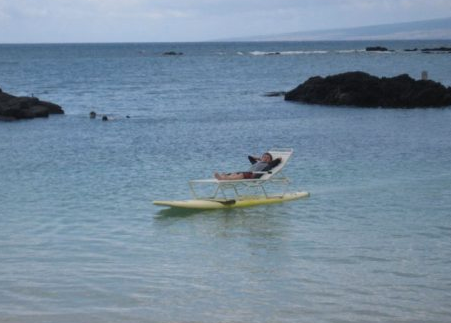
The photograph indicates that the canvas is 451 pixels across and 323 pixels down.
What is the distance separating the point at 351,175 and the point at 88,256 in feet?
37.8

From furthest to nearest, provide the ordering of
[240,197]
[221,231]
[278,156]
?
1. [278,156]
2. [240,197]
3. [221,231]

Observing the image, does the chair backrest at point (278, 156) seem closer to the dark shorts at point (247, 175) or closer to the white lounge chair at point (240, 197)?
the white lounge chair at point (240, 197)

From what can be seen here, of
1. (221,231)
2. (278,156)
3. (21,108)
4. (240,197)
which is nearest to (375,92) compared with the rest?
(21,108)

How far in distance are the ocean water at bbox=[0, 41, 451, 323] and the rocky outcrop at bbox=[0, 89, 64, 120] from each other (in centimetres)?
657

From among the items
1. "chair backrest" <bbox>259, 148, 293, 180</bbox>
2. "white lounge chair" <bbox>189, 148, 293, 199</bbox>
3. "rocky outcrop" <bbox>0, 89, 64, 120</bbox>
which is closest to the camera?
"white lounge chair" <bbox>189, 148, 293, 199</bbox>

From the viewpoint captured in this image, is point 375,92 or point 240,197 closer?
point 240,197

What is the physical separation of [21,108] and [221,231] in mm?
30016

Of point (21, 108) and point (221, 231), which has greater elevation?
point (221, 231)

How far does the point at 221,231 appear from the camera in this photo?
18016 millimetres

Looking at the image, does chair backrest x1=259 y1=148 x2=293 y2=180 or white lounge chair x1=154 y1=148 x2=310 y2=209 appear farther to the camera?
chair backrest x1=259 y1=148 x2=293 y2=180

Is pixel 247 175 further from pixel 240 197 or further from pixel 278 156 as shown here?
pixel 278 156

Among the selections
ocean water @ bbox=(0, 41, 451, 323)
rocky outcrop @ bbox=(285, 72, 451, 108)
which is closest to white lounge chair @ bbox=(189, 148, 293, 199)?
ocean water @ bbox=(0, 41, 451, 323)

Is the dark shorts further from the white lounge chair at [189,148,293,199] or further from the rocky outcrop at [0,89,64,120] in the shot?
the rocky outcrop at [0,89,64,120]

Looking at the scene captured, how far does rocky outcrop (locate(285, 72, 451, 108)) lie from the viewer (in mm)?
49594
